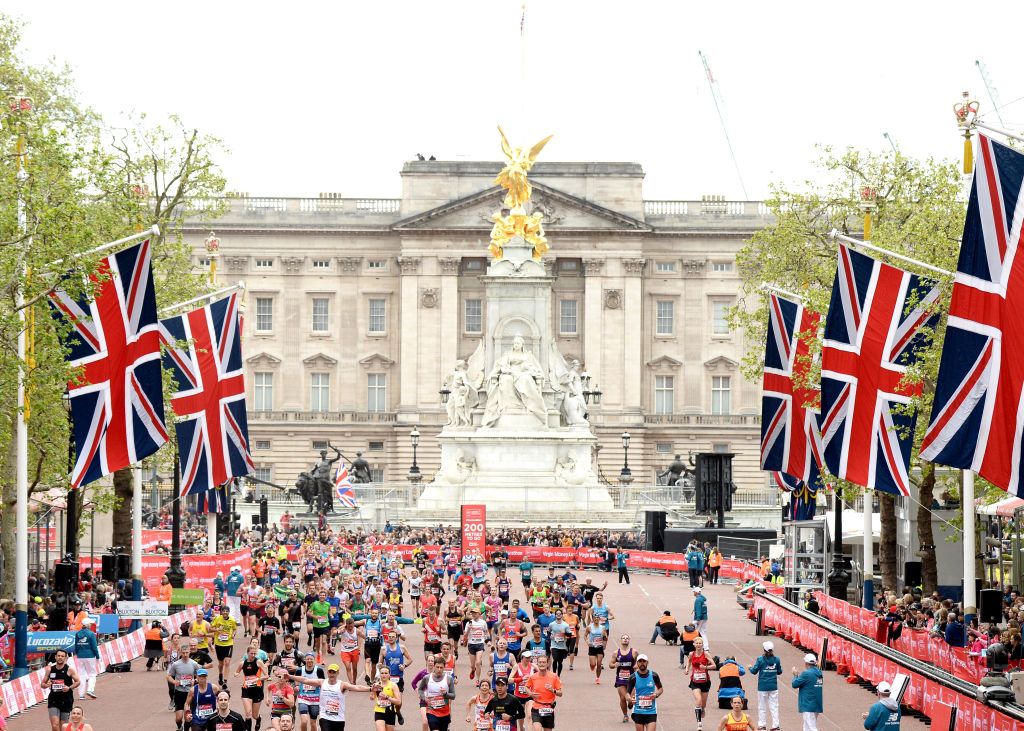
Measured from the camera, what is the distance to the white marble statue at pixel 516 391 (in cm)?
7762

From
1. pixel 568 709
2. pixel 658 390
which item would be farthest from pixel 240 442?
pixel 658 390

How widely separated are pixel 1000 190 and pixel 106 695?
19.0m

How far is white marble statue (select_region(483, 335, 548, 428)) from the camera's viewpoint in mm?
77625

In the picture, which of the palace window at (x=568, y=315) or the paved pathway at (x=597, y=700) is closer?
the paved pathway at (x=597, y=700)

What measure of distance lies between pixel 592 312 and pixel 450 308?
9.41 metres

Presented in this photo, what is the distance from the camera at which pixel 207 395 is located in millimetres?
37250

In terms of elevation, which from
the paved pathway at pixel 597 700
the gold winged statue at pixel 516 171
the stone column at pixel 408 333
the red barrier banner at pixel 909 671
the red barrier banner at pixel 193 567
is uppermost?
the gold winged statue at pixel 516 171

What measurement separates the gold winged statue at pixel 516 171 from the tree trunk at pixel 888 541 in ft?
137

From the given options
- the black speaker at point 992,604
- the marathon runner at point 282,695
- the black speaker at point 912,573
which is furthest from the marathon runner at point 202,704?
the black speaker at point 912,573

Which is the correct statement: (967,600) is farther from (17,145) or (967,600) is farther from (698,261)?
(698,261)

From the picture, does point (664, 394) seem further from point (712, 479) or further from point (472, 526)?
point (472, 526)

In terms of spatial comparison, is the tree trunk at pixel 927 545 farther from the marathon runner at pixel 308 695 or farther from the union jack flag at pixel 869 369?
the marathon runner at pixel 308 695

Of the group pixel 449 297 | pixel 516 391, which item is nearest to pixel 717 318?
pixel 449 297

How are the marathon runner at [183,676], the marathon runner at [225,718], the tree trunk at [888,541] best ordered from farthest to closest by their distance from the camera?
the tree trunk at [888,541], the marathon runner at [183,676], the marathon runner at [225,718]
